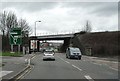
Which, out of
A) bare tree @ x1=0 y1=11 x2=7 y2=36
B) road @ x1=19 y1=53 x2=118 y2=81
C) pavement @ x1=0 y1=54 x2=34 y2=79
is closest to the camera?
pavement @ x1=0 y1=54 x2=34 y2=79

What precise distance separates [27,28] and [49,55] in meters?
48.9

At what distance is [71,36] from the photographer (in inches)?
4614

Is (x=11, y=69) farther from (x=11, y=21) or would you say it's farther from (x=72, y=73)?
(x=11, y=21)

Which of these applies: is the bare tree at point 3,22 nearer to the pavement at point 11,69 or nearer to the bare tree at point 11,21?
the bare tree at point 11,21

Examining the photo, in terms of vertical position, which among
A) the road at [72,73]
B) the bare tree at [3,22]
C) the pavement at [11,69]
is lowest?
the road at [72,73]

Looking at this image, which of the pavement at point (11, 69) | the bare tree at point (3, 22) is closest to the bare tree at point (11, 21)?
the bare tree at point (3, 22)

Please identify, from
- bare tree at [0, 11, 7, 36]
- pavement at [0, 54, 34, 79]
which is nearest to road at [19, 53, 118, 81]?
pavement at [0, 54, 34, 79]

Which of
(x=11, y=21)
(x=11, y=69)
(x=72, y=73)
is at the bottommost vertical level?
(x=72, y=73)

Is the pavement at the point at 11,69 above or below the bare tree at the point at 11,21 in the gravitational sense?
below

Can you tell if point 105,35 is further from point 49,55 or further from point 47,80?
point 47,80

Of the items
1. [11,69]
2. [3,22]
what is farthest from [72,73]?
[3,22]

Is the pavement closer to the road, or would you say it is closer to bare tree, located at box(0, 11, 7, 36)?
the road

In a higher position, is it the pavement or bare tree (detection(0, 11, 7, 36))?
bare tree (detection(0, 11, 7, 36))

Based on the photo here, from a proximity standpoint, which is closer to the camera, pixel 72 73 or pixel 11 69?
pixel 72 73
